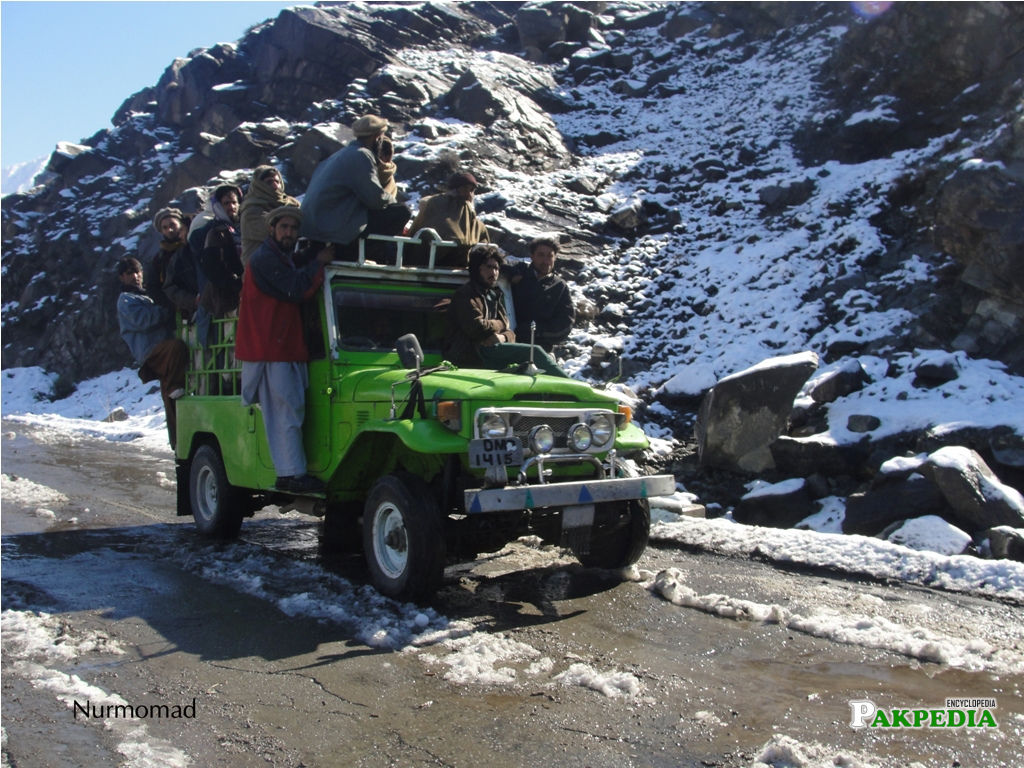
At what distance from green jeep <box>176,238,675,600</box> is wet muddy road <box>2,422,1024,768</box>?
0.42 meters

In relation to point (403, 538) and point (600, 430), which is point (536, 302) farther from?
point (403, 538)

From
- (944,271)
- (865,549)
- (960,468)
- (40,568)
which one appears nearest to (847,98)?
(944,271)

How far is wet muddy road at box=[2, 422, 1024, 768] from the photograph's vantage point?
3.57 m

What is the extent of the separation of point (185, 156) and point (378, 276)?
A: 93.9ft

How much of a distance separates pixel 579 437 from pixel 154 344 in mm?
5409

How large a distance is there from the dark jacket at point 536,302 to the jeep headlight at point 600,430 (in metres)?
1.95

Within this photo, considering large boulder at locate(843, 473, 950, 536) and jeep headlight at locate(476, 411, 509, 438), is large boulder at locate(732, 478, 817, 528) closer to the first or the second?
large boulder at locate(843, 473, 950, 536)

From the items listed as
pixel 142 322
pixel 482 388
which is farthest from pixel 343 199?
pixel 142 322

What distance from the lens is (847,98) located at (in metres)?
20.6

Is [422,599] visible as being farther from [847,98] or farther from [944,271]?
[847,98]

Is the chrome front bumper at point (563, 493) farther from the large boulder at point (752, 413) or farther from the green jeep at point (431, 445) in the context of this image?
the large boulder at point (752, 413)

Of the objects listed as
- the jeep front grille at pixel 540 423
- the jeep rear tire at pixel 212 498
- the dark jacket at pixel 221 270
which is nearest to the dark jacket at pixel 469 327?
the jeep front grille at pixel 540 423

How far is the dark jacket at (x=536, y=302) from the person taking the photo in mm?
7586

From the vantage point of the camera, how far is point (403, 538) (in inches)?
217
